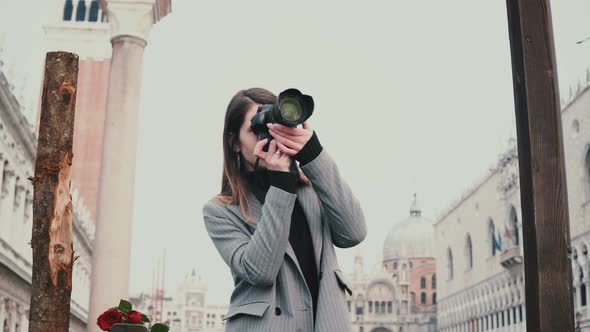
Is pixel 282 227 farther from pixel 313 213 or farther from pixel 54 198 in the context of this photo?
pixel 54 198

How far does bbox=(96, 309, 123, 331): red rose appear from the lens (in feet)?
9.47

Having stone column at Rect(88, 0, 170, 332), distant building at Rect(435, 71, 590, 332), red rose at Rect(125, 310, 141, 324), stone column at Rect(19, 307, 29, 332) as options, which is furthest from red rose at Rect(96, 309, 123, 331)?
distant building at Rect(435, 71, 590, 332)

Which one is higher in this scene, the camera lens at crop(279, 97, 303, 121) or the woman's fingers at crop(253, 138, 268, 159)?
the camera lens at crop(279, 97, 303, 121)

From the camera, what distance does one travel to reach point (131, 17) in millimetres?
8883

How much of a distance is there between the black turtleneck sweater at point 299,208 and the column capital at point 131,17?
7053mm

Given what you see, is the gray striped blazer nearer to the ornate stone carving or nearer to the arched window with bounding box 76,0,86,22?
the ornate stone carving

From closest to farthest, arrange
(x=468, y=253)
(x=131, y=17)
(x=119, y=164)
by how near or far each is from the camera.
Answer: (x=119, y=164), (x=131, y=17), (x=468, y=253)

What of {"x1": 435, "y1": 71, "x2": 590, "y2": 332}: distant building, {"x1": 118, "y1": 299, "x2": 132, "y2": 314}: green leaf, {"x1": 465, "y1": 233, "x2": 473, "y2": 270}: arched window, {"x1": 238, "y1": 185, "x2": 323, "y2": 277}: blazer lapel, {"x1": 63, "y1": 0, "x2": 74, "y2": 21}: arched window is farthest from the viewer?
{"x1": 465, "y1": 233, "x2": 473, "y2": 270}: arched window

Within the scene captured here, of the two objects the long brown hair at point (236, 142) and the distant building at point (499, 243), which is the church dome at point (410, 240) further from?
the long brown hair at point (236, 142)

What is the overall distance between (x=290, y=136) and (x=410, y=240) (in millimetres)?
73789

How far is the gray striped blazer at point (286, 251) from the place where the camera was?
1.92m

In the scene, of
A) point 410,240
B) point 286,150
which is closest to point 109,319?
point 286,150

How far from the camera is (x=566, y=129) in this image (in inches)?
1057

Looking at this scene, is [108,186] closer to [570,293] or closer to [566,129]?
[570,293]
